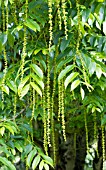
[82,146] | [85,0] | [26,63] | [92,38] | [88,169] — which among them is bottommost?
[88,169]

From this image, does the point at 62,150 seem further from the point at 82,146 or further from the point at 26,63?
the point at 26,63

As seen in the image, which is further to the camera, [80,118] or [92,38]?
[80,118]

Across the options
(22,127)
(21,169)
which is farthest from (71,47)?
(21,169)

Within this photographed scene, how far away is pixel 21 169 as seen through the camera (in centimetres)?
393

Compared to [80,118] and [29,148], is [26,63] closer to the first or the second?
[29,148]

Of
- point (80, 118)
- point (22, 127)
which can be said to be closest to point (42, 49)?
point (22, 127)

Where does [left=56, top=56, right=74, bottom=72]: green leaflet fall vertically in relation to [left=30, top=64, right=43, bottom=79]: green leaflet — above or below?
above

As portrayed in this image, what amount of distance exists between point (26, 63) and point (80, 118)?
1.18 meters

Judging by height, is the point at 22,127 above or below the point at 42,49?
below

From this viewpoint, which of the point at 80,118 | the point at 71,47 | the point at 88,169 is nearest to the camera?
the point at 71,47

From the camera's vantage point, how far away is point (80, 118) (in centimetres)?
249

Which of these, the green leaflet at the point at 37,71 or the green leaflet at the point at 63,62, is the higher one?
the green leaflet at the point at 63,62

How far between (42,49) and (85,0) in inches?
11.6

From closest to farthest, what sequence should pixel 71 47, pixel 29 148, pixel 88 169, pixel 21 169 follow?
pixel 71 47 → pixel 29 148 → pixel 21 169 → pixel 88 169
